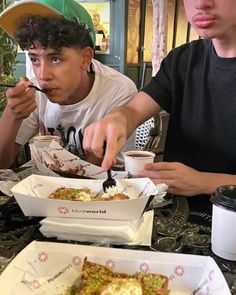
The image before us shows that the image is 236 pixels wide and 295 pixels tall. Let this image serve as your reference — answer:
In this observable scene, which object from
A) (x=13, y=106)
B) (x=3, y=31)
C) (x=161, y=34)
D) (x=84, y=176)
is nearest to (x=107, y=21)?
(x=161, y=34)

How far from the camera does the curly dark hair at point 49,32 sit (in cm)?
155

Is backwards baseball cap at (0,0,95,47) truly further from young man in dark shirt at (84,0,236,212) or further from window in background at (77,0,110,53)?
window in background at (77,0,110,53)

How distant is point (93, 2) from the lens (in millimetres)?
5746

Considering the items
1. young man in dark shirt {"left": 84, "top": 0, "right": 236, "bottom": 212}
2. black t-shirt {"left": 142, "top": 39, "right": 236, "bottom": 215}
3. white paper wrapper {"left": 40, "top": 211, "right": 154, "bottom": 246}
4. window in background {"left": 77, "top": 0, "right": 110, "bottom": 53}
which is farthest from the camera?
window in background {"left": 77, "top": 0, "right": 110, "bottom": 53}

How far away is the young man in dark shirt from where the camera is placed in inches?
43.9

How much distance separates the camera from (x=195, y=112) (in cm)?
144

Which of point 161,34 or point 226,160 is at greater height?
point 161,34

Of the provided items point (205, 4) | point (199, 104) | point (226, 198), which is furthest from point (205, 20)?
point (226, 198)

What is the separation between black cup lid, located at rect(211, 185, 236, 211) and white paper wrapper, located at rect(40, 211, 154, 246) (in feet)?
0.58

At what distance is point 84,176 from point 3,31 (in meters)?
1.05

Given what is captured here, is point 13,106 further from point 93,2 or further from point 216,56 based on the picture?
point 93,2

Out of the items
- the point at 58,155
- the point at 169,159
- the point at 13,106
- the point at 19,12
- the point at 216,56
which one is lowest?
the point at 169,159

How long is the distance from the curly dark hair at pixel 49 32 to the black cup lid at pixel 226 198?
1057mm

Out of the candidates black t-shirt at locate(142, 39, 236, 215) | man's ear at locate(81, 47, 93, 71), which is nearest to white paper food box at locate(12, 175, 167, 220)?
black t-shirt at locate(142, 39, 236, 215)
